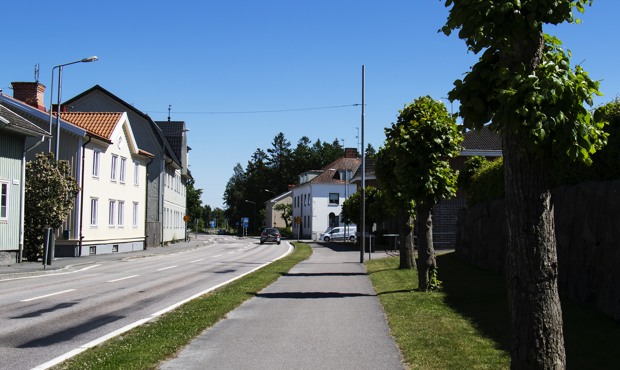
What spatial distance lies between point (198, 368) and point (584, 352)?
4.34 metres

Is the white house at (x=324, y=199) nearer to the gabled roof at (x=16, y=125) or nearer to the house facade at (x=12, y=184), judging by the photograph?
the gabled roof at (x=16, y=125)

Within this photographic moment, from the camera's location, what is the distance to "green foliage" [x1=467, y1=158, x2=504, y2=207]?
17688 mm

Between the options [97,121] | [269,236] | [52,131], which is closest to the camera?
[52,131]

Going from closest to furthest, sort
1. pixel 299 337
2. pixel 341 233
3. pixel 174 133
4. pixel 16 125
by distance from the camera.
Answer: pixel 299 337 → pixel 16 125 → pixel 174 133 → pixel 341 233

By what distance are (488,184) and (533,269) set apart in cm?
1489

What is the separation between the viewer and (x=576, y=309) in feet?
31.7

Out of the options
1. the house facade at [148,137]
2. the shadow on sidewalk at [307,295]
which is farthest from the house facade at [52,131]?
the shadow on sidewalk at [307,295]

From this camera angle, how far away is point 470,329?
8.90m

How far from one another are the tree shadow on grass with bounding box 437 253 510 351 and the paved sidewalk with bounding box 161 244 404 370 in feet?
4.74

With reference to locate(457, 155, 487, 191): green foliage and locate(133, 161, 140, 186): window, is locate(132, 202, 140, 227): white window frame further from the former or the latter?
locate(457, 155, 487, 191): green foliage

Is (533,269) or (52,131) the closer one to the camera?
(533,269)

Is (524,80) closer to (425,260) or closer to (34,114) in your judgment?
(425,260)

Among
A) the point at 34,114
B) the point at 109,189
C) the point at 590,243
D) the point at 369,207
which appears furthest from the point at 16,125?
the point at 369,207

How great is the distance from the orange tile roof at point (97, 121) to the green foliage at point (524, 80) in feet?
108
